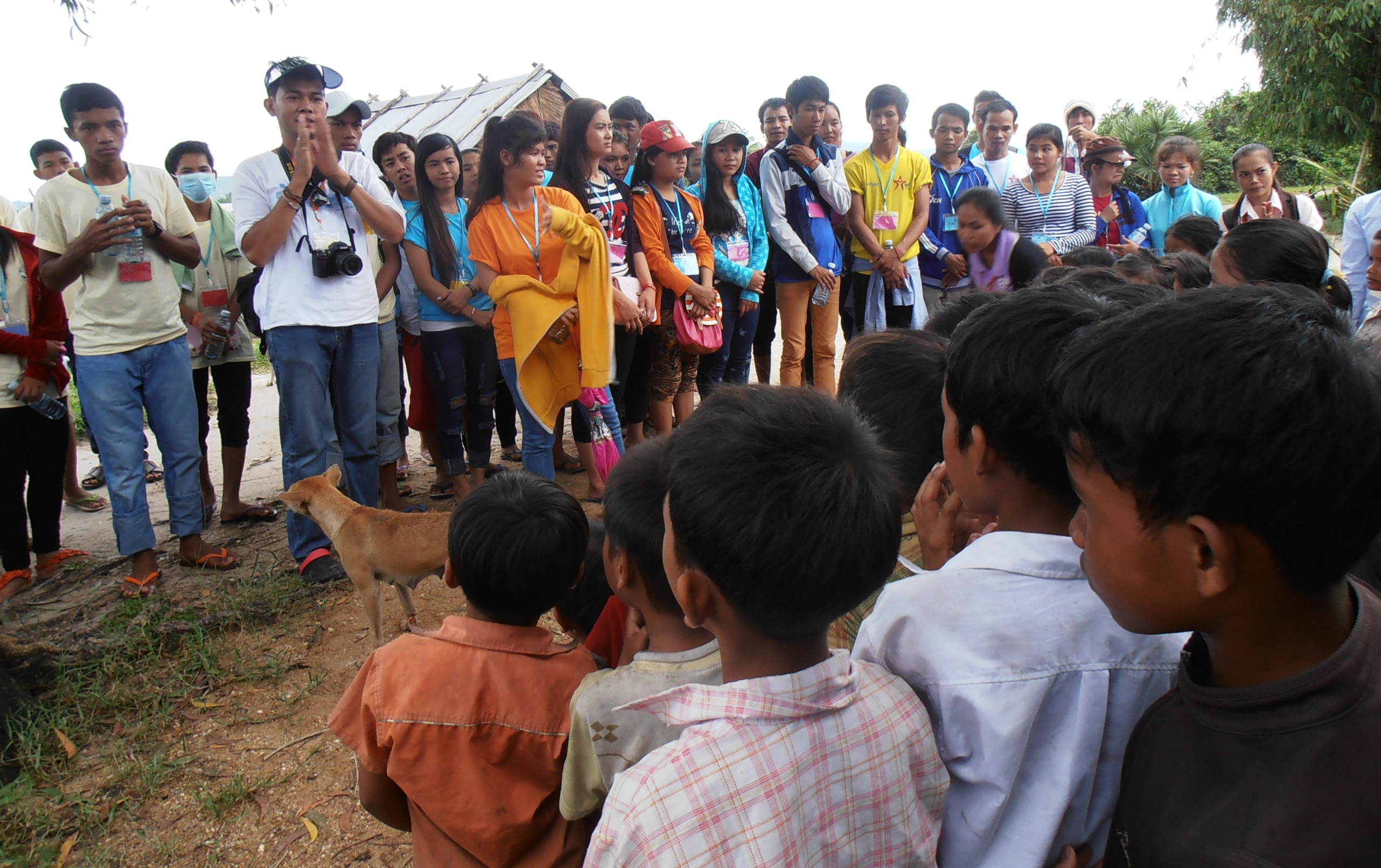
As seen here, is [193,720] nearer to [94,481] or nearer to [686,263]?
[686,263]

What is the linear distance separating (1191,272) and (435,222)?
11.9 ft

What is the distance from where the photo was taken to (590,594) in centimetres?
222

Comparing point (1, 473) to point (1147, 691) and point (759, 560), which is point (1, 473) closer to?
point (759, 560)

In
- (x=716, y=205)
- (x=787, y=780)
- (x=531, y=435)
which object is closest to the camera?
(x=787, y=780)

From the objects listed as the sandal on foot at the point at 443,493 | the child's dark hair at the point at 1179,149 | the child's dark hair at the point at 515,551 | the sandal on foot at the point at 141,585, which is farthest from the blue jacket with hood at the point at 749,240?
the child's dark hair at the point at 515,551

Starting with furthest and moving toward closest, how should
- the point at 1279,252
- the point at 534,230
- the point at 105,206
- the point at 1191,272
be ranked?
the point at 534,230 < the point at 105,206 < the point at 1191,272 < the point at 1279,252

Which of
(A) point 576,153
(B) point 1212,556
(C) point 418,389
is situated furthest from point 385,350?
(B) point 1212,556

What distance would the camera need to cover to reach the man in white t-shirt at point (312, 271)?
3594 mm

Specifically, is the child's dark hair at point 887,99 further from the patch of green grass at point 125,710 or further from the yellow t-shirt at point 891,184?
the patch of green grass at point 125,710

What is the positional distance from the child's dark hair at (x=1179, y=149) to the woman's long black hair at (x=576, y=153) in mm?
4220

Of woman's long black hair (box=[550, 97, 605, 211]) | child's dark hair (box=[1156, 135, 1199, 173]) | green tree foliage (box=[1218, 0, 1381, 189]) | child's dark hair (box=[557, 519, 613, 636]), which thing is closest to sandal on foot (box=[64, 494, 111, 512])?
woman's long black hair (box=[550, 97, 605, 211])

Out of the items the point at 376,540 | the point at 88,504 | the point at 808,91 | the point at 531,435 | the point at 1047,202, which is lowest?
the point at 88,504

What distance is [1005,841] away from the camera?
3.86 feet

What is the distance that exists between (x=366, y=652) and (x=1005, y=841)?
9.04 ft
